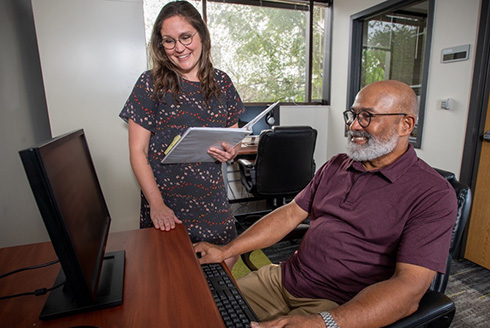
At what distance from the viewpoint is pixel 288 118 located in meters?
3.75

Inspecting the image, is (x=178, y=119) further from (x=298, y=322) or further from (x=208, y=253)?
(x=298, y=322)

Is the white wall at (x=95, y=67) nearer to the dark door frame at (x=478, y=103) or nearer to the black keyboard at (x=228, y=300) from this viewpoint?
the black keyboard at (x=228, y=300)

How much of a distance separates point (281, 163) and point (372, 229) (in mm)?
1480

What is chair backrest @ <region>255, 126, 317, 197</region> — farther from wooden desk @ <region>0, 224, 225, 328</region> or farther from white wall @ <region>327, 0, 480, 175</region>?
wooden desk @ <region>0, 224, 225, 328</region>

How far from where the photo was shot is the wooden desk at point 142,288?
614mm

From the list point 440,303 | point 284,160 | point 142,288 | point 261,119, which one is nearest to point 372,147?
point 440,303

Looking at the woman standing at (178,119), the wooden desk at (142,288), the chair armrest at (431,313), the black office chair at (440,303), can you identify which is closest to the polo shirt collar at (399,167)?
the black office chair at (440,303)

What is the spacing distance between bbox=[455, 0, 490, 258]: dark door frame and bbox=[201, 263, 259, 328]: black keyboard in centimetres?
224

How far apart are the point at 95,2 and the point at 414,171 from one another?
204 cm

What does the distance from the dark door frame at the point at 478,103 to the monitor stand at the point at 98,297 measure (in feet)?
8.23

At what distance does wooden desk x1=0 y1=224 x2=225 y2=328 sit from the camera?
2.01ft

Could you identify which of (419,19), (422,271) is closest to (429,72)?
(419,19)

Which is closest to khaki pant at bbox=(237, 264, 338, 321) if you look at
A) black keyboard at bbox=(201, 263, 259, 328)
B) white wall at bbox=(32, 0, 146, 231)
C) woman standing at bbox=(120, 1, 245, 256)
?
woman standing at bbox=(120, 1, 245, 256)

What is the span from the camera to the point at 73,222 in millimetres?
572
